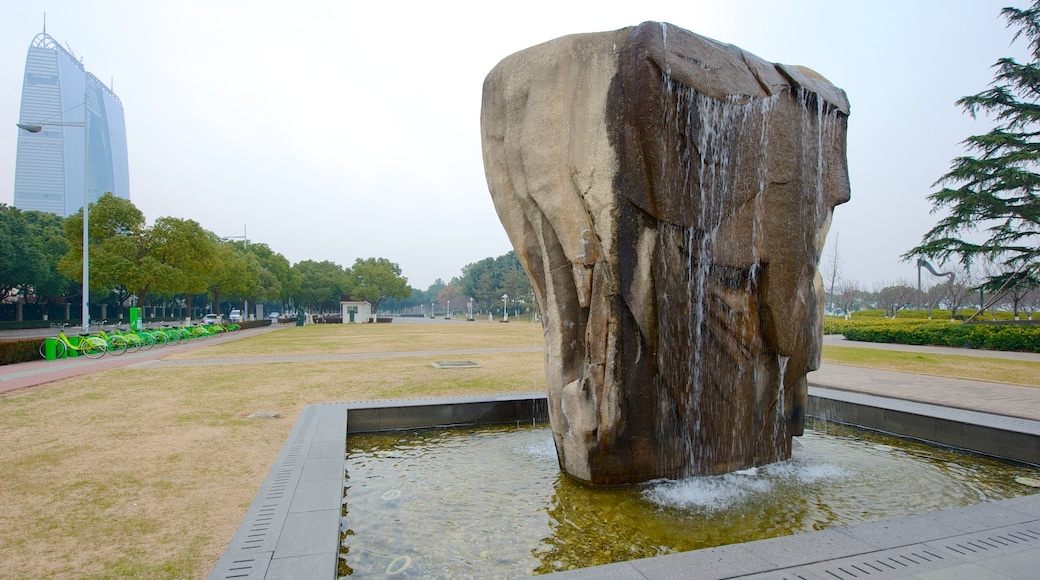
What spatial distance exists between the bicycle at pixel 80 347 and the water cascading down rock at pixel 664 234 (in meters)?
20.7

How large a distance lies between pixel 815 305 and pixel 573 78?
12.0ft

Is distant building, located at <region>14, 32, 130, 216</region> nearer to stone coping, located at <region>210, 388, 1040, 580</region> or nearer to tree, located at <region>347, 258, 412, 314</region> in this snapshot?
tree, located at <region>347, 258, 412, 314</region>

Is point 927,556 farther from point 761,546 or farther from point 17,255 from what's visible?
point 17,255

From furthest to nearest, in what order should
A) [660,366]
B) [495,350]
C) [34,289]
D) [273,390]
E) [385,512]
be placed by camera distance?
[34,289] < [495,350] < [273,390] < [660,366] < [385,512]

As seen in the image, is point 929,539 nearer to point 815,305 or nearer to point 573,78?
point 815,305

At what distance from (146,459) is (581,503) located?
195 inches

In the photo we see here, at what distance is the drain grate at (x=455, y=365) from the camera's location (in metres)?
16.4

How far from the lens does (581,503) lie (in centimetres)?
555

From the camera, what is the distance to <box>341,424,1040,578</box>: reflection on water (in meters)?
4.50

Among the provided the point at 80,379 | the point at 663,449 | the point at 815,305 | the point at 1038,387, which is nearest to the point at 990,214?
the point at 1038,387

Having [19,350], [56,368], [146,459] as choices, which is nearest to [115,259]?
[19,350]

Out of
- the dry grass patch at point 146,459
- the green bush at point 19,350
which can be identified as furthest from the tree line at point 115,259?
the dry grass patch at point 146,459

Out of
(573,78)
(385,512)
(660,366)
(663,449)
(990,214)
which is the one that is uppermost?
(990,214)

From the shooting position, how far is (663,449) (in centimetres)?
601
